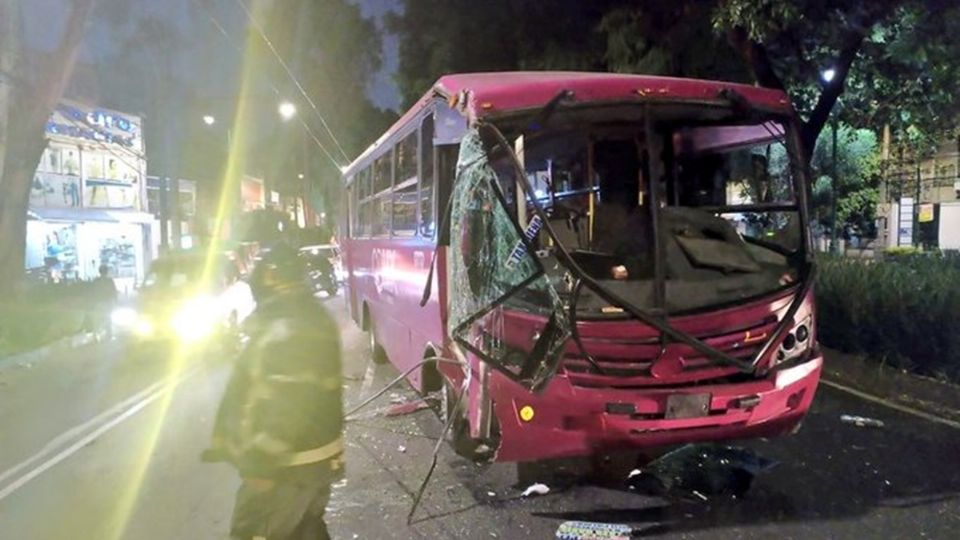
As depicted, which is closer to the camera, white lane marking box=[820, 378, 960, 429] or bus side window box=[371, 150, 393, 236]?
white lane marking box=[820, 378, 960, 429]

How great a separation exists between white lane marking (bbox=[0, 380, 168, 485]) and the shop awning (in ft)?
46.8

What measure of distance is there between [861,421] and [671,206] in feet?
10.1

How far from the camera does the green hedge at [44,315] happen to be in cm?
1383

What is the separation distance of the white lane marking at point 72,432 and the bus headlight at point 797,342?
5.82m

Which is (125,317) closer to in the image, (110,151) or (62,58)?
(62,58)

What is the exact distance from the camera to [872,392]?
861 centimetres

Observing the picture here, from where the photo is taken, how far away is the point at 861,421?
728 cm

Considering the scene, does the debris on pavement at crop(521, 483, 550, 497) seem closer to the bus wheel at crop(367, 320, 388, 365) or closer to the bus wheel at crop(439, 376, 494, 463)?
the bus wheel at crop(439, 376, 494, 463)

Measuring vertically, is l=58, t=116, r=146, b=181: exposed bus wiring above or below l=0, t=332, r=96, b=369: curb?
above

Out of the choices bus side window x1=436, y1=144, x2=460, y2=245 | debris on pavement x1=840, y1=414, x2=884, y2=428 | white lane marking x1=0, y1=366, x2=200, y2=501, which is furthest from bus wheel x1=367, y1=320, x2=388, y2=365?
debris on pavement x1=840, y1=414, x2=884, y2=428

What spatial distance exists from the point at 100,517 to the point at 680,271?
4084 mm

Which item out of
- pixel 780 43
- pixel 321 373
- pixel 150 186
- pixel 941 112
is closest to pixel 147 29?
pixel 150 186

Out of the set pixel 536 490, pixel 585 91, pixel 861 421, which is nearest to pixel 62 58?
pixel 585 91

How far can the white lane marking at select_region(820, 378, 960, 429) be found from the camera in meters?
7.21
